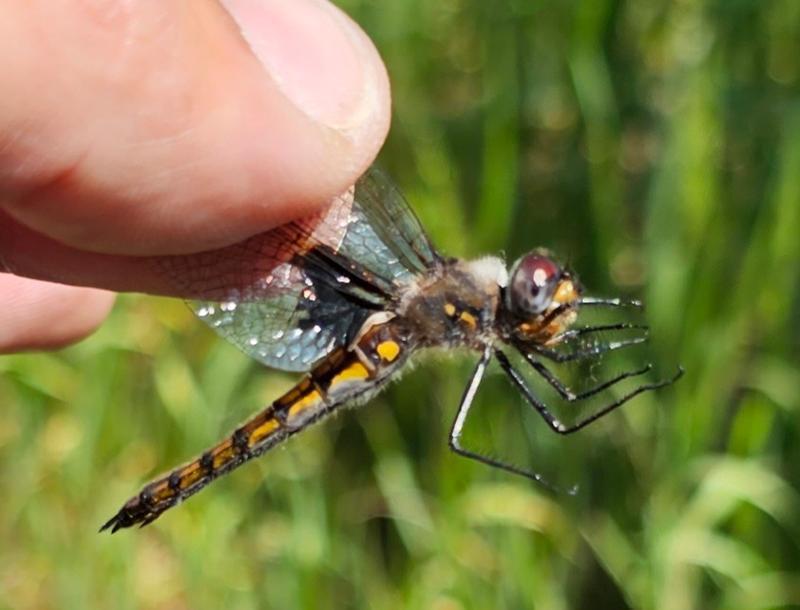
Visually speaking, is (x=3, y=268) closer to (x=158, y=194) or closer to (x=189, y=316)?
(x=158, y=194)

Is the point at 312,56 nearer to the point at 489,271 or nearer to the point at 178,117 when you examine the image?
the point at 178,117

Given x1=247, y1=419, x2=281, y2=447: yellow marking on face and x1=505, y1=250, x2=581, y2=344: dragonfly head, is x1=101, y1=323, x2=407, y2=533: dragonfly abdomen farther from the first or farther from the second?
x1=505, y1=250, x2=581, y2=344: dragonfly head

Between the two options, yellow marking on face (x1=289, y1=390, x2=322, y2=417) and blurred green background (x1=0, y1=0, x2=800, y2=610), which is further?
blurred green background (x1=0, y1=0, x2=800, y2=610)

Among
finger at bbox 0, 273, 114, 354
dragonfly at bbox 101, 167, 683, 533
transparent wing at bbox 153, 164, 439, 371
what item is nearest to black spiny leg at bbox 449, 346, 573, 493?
dragonfly at bbox 101, 167, 683, 533

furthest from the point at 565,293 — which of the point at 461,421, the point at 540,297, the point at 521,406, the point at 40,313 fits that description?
the point at 521,406

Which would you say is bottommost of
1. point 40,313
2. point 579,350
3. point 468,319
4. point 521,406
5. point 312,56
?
point 521,406

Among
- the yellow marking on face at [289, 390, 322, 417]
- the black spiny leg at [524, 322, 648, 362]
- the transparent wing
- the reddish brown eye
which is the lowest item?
the black spiny leg at [524, 322, 648, 362]
